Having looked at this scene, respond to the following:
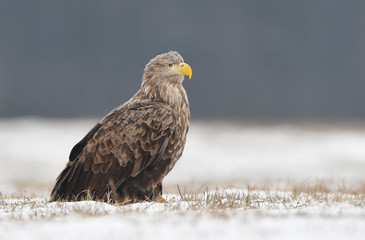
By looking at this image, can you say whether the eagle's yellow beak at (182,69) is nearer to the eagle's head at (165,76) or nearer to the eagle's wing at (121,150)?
the eagle's head at (165,76)

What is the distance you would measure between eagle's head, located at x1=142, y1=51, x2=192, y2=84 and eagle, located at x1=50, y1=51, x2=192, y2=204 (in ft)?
2.10

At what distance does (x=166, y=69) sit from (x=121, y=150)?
1.45 m

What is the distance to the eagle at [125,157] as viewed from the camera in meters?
7.28

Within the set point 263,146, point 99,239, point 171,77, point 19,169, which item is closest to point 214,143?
point 263,146

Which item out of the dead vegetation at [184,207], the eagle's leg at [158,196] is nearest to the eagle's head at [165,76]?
the eagle's leg at [158,196]

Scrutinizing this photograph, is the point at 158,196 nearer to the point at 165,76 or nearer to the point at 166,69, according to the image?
the point at 165,76

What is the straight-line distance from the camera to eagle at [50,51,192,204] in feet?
23.9

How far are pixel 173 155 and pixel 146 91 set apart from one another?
44.4 inches

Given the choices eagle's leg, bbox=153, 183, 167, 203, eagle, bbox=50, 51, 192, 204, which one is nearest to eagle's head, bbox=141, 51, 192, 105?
eagle, bbox=50, 51, 192, 204

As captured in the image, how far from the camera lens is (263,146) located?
25.5m

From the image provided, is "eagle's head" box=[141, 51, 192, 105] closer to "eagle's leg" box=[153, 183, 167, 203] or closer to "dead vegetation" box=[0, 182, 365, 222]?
"eagle's leg" box=[153, 183, 167, 203]

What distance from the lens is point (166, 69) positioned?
809 cm

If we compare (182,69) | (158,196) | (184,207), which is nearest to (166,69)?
(182,69)

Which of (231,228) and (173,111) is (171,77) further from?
(231,228)
